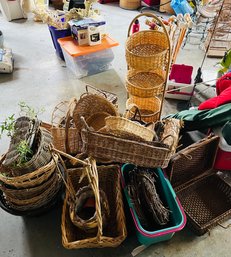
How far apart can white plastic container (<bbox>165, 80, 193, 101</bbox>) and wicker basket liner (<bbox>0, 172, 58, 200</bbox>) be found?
1.54m

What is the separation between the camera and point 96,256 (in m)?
1.54

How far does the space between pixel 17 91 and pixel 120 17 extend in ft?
8.63

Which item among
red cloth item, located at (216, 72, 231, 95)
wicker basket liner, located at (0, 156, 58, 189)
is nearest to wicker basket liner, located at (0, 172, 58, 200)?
wicker basket liner, located at (0, 156, 58, 189)

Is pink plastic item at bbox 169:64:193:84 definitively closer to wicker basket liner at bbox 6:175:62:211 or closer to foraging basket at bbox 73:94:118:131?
foraging basket at bbox 73:94:118:131

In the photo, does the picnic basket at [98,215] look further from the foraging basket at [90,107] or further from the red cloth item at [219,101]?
the red cloth item at [219,101]

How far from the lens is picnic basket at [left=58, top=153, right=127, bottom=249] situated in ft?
4.12

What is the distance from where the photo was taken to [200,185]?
6.22 feet

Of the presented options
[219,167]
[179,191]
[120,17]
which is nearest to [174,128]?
[179,191]

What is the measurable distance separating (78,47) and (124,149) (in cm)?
194

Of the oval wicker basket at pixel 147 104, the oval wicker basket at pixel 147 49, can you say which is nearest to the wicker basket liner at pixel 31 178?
the oval wicker basket at pixel 147 49

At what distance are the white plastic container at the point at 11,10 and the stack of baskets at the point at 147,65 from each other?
127 inches

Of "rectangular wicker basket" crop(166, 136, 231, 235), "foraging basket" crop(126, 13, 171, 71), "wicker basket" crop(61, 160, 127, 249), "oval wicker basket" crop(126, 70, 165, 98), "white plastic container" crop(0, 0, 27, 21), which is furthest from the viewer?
"white plastic container" crop(0, 0, 27, 21)

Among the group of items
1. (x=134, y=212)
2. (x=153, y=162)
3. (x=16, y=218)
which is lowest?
(x=16, y=218)

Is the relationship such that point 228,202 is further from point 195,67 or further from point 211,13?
point 211,13
